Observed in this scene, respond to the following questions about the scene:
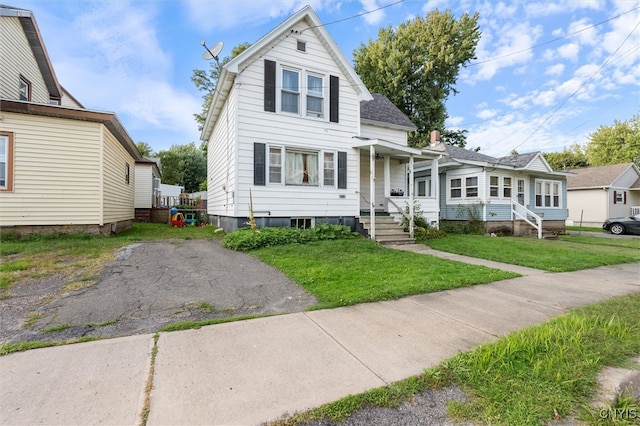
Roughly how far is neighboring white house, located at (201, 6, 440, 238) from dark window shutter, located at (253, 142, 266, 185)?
0.10ft

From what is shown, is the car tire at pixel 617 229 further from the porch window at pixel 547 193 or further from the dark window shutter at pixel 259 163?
the dark window shutter at pixel 259 163

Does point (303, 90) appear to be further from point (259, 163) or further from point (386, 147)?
point (386, 147)

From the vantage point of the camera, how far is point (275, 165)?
9.73 m

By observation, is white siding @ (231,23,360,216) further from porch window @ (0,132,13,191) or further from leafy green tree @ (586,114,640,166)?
leafy green tree @ (586,114,640,166)

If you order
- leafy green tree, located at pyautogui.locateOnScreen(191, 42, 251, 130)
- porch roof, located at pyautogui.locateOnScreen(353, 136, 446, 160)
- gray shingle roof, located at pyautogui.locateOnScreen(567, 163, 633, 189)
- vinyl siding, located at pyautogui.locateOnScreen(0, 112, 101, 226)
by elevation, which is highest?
leafy green tree, located at pyautogui.locateOnScreen(191, 42, 251, 130)

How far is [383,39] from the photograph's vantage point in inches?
1034

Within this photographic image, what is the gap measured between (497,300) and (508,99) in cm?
1739

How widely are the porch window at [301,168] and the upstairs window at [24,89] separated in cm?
1098

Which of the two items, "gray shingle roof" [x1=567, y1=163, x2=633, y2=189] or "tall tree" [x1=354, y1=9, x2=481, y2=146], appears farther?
"tall tree" [x1=354, y1=9, x2=481, y2=146]

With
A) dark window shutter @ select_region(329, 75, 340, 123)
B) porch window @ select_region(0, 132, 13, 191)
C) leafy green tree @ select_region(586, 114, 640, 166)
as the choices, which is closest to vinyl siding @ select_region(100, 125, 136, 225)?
porch window @ select_region(0, 132, 13, 191)

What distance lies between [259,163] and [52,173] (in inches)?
235

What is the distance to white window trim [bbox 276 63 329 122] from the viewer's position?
385 inches

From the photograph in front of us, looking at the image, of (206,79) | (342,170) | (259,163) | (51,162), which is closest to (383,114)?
(342,170)

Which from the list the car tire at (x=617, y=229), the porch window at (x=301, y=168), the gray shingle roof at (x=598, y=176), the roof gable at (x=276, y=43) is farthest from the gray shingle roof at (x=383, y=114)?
the gray shingle roof at (x=598, y=176)
